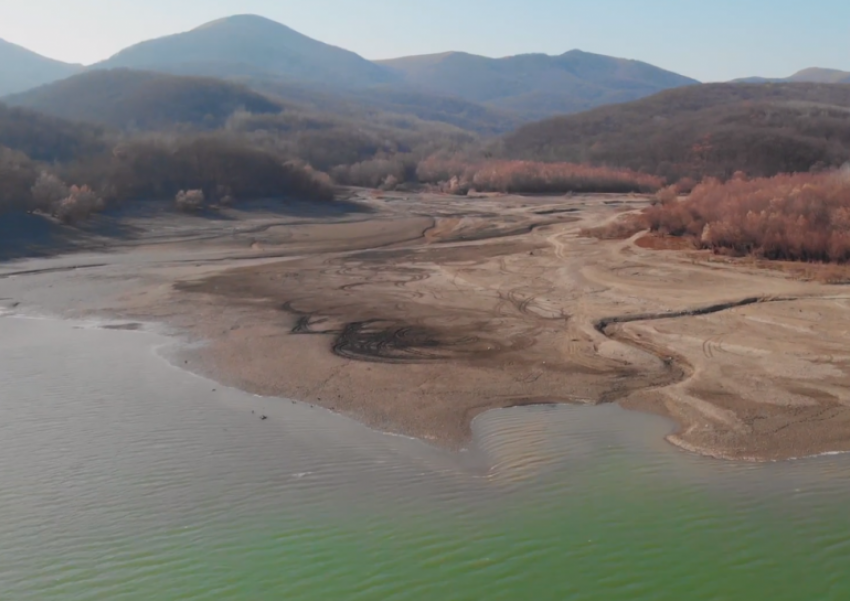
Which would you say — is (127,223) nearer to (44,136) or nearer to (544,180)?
(44,136)

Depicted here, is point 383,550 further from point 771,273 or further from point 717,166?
point 717,166

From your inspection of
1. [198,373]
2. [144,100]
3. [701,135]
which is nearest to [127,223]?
[198,373]

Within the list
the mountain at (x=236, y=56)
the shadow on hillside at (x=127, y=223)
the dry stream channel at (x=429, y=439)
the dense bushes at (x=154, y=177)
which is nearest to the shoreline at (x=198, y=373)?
the dry stream channel at (x=429, y=439)

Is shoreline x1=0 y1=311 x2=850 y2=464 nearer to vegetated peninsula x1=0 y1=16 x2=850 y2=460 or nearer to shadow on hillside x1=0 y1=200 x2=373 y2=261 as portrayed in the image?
vegetated peninsula x1=0 y1=16 x2=850 y2=460

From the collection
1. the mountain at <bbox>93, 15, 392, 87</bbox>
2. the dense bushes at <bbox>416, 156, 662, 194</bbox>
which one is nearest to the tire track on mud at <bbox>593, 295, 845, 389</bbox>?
the dense bushes at <bbox>416, 156, 662, 194</bbox>

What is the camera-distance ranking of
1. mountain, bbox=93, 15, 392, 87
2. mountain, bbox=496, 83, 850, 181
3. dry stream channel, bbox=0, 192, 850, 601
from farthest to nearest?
mountain, bbox=93, 15, 392, 87 < mountain, bbox=496, 83, 850, 181 < dry stream channel, bbox=0, 192, 850, 601

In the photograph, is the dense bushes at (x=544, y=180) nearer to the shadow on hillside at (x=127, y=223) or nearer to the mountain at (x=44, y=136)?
the shadow on hillside at (x=127, y=223)
